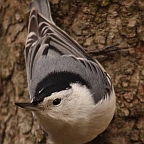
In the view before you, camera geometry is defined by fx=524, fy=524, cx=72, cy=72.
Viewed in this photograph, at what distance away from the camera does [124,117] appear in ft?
11.4

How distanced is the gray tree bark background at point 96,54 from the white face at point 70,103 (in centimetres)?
45

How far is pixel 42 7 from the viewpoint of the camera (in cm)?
370

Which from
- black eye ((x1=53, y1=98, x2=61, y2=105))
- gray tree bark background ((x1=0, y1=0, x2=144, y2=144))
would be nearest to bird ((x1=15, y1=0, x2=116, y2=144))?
black eye ((x1=53, y1=98, x2=61, y2=105))

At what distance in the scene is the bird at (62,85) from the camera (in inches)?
116

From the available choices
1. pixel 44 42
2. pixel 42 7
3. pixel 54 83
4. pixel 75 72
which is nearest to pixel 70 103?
pixel 54 83

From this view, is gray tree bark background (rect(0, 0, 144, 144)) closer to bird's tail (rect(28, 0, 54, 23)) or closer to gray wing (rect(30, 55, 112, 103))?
bird's tail (rect(28, 0, 54, 23))

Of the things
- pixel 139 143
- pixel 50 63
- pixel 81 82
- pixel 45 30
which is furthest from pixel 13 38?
pixel 139 143

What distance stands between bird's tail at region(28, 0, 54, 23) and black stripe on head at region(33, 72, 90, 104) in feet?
2.15

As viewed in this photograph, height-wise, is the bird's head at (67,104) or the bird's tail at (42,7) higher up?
the bird's tail at (42,7)

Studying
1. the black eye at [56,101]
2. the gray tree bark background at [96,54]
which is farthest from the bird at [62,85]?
the gray tree bark background at [96,54]

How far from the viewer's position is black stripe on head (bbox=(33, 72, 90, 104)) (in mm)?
2883

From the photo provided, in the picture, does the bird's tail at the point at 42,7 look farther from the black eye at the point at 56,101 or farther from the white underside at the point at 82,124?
the black eye at the point at 56,101

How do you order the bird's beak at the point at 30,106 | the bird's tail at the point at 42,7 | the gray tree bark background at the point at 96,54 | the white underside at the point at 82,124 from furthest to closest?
the bird's tail at the point at 42,7 < the gray tree bark background at the point at 96,54 < the white underside at the point at 82,124 < the bird's beak at the point at 30,106

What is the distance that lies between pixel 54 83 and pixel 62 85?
0.05 m
